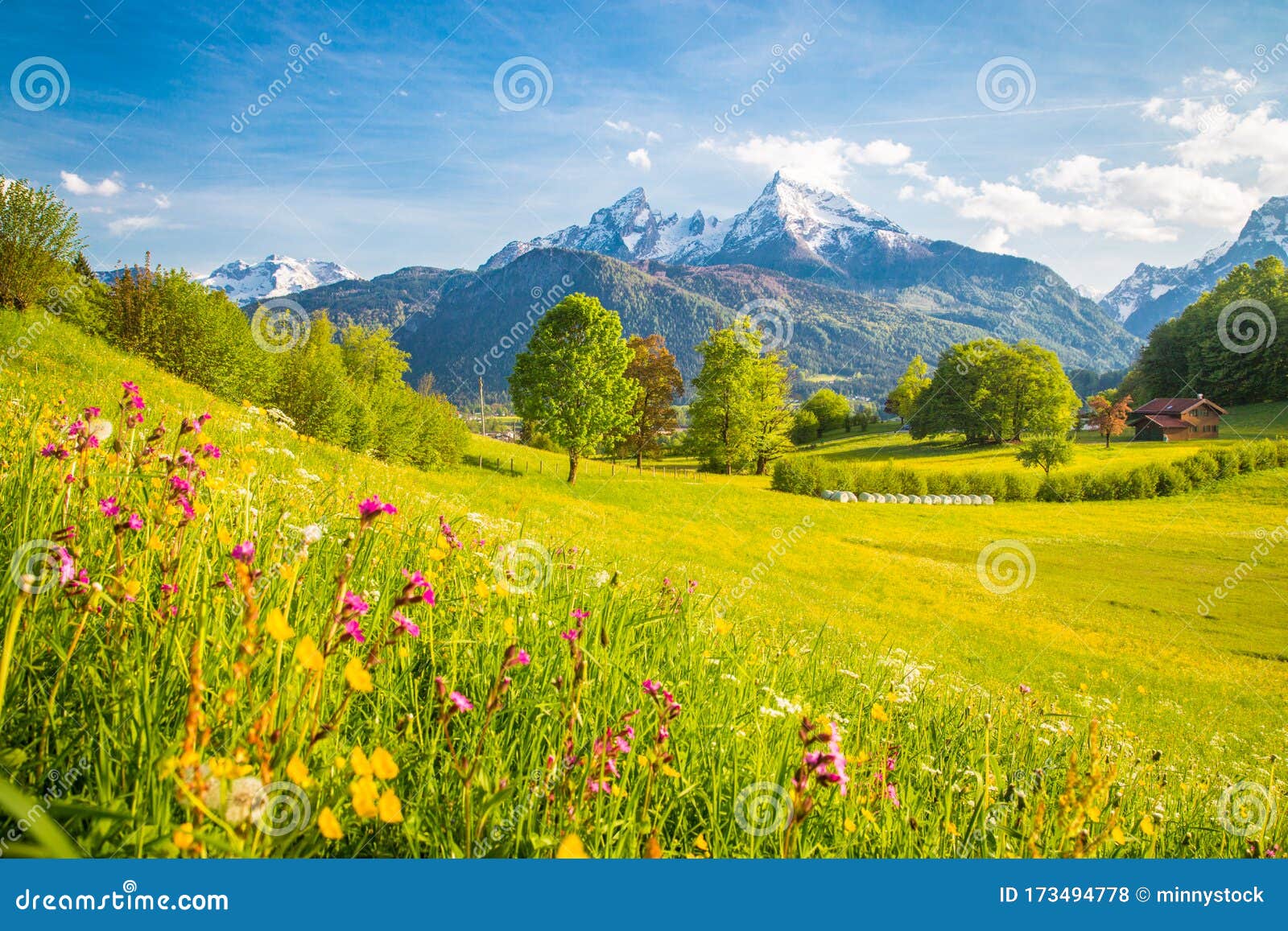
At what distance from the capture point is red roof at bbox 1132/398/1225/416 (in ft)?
227

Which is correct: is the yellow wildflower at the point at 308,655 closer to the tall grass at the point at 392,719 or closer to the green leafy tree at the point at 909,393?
the tall grass at the point at 392,719

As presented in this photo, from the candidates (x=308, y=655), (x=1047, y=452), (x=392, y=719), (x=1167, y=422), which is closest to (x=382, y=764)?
(x=308, y=655)

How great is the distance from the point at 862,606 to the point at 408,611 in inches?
736

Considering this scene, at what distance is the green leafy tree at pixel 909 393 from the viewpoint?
311ft

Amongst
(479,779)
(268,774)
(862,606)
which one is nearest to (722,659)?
(479,779)

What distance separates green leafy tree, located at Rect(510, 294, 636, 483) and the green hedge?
17.1m

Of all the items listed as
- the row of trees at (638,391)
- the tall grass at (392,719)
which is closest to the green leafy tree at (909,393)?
the row of trees at (638,391)

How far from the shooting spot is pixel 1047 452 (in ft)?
179

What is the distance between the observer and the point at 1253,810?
3812 mm

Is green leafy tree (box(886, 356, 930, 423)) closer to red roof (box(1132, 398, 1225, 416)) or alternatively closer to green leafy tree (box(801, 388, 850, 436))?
green leafy tree (box(801, 388, 850, 436))

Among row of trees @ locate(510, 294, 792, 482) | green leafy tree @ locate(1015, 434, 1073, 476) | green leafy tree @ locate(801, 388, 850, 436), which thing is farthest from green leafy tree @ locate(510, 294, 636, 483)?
green leafy tree @ locate(801, 388, 850, 436)

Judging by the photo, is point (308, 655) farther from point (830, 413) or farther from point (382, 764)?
point (830, 413)

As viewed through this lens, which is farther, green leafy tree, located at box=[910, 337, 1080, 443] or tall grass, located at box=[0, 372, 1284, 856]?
green leafy tree, located at box=[910, 337, 1080, 443]

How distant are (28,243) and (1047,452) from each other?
65784 millimetres
